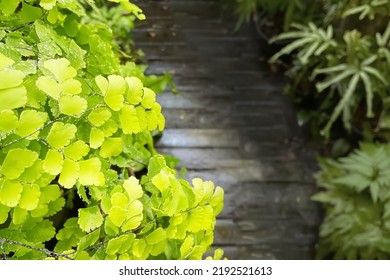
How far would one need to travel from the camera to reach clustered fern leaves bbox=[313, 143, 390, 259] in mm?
1566

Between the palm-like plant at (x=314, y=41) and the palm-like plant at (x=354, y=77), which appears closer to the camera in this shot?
the palm-like plant at (x=354, y=77)

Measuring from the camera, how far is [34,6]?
2.33 ft

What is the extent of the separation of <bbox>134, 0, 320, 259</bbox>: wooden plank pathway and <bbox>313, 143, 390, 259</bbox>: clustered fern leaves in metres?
0.11

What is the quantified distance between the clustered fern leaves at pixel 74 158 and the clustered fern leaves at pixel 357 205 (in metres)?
1.04

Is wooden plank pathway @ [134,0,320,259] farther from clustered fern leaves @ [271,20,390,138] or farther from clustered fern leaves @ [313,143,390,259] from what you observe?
clustered fern leaves @ [271,20,390,138]

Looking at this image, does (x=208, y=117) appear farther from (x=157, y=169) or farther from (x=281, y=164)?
(x=157, y=169)

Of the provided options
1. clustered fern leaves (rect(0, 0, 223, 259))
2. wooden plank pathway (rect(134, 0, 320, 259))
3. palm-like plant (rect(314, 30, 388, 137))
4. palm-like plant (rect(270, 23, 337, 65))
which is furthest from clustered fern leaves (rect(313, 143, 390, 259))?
clustered fern leaves (rect(0, 0, 223, 259))

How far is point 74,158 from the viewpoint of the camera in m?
0.57

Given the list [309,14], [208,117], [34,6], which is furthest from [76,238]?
[309,14]

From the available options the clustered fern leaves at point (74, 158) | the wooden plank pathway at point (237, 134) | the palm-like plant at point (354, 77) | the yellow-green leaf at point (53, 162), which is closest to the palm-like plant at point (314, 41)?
the palm-like plant at point (354, 77)

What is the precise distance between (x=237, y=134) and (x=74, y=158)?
4.90 feet

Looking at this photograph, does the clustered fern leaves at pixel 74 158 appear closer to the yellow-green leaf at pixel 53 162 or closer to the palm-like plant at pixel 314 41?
the yellow-green leaf at pixel 53 162

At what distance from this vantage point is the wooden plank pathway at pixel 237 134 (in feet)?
4.32

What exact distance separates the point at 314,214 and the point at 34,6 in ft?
4.97
